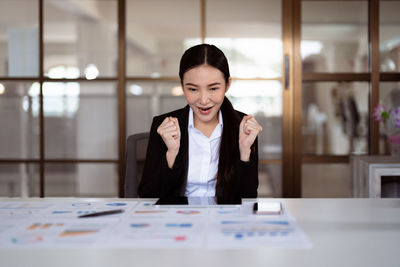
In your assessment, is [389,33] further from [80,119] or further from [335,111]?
[80,119]

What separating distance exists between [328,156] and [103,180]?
1641mm

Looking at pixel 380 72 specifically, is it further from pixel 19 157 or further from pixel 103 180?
pixel 19 157

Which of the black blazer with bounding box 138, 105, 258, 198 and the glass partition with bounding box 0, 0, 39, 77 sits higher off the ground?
the glass partition with bounding box 0, 0, 39, 77

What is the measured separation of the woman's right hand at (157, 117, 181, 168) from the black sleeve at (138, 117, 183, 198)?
24 millimetres

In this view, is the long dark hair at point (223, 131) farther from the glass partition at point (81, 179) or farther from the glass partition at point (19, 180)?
the glass partition at point (19, 180)

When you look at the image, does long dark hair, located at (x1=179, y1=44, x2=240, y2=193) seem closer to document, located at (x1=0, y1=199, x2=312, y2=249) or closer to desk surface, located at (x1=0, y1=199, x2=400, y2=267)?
document, located at (x1=0, y1=199, x2=312, y2=249)

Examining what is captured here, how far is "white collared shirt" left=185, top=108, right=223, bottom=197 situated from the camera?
1.59 m

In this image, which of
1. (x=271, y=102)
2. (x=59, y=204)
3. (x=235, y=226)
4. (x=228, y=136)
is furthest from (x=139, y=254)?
(x=271, y=102)

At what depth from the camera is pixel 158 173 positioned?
1583 mm

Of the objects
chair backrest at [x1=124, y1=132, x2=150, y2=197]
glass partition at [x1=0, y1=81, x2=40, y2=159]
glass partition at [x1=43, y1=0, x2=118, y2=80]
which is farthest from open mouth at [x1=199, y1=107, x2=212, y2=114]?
glass partition at [x1=0, y1=81, x2=40, y2=159]

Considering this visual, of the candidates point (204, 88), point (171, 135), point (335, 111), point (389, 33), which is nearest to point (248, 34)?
point (335, 111)

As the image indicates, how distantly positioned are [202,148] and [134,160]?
0.92ft

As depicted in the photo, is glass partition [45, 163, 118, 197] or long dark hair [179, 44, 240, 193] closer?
long dark hair [179, 44, 240, 193]

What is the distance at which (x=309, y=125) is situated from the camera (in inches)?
123
